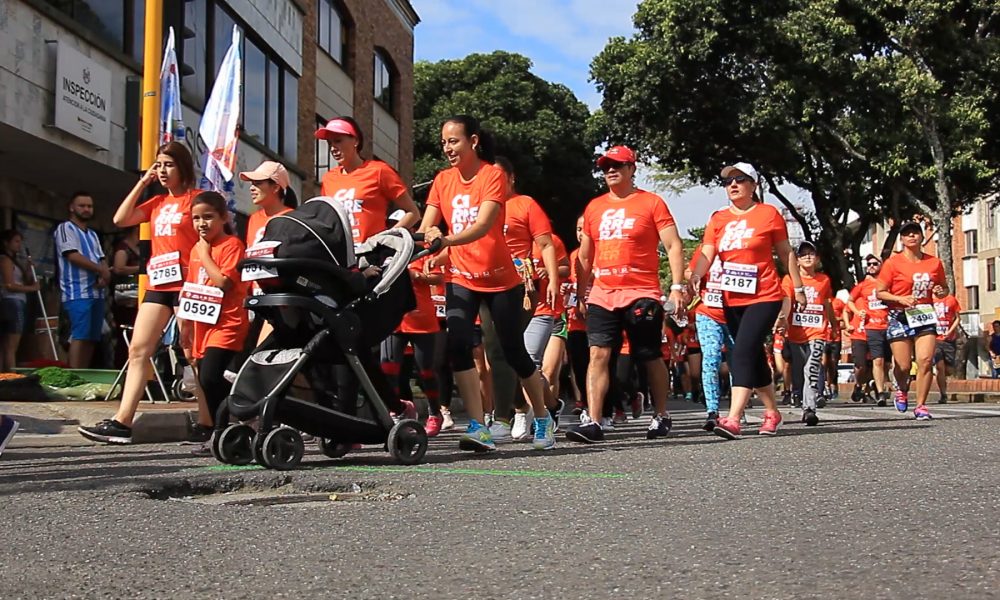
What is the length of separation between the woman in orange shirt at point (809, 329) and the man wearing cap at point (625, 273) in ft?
10.1

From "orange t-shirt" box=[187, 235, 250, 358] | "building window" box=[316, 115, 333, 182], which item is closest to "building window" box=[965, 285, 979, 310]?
"building window" box=[316, 115, 333, 182]

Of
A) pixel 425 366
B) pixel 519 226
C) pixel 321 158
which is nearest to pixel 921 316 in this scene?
pixel 519 226

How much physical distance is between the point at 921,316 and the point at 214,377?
658 cm

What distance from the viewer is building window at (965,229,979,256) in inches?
2477

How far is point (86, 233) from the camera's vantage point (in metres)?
11.6

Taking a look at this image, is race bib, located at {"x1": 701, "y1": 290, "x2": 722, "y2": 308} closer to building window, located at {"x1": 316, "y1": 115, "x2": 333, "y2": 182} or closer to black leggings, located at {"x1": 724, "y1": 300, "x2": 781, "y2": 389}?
black leggings, located at {"x1": 724, "y1": 300, "x2": 781, "y2": 389}

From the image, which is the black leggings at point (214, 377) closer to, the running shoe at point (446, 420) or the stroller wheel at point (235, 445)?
the stroller wheel at point (235, 445)

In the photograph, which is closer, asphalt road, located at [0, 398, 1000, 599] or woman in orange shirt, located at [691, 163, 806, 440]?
asphalt road, located at [0, 398, 1000, 599]

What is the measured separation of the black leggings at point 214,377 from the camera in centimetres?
767

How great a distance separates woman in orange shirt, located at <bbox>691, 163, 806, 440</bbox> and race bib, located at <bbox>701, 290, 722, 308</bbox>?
861mm

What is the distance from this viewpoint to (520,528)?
169 inches

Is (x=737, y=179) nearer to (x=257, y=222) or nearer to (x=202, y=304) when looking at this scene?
(x=257, y=222)

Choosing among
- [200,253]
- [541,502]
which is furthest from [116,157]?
[541,502]

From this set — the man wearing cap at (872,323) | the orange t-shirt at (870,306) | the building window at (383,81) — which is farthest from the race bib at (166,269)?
the building window at (383,81)
